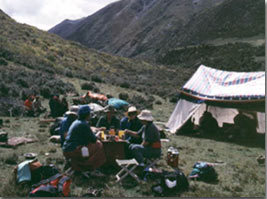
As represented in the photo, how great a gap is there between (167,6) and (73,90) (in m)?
114

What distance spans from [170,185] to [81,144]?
201 cm

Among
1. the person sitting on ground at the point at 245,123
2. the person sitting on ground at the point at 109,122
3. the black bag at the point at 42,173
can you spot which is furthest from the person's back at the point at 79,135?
the person sitting on ground at the point at 245,123

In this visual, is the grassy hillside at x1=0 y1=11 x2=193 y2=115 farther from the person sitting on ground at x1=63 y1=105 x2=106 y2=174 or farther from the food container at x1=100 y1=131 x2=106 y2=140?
the person sitting on ground at x1=63 y1=105 x2=106 y2=174

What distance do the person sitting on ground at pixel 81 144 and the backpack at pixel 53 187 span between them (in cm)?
84

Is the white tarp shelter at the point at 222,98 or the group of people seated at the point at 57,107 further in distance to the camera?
the group of people seated at the point at 57,107

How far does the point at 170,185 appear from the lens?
6.00 meters

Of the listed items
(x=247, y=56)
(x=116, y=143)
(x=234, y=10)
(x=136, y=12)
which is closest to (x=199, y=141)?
(x=116, y=143)

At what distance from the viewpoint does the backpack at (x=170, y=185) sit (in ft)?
19.6

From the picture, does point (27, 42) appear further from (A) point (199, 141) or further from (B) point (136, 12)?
(B) point (136, 12)

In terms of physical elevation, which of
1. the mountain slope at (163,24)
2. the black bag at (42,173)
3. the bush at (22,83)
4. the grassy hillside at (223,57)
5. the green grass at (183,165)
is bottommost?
the green grass at (183,165)

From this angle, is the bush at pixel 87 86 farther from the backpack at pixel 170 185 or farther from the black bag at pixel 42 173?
the backpack at pixel 170 185

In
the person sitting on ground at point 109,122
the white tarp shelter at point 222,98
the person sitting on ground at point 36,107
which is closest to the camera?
the person sitting on ground at point 109,122

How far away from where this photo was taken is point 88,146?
6.60 m

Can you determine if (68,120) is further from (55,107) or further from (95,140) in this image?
(55,107)
